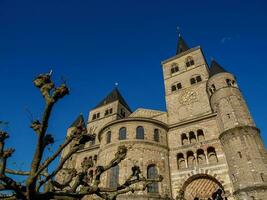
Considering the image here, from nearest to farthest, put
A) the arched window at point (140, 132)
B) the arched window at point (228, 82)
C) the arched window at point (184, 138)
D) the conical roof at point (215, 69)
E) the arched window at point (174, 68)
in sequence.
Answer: the arched window at point (140, 132), the arched window at point (184, 138), the arched window at point (228, 82), the conical roof at point (215, 69), the arched window at point (174, 68)

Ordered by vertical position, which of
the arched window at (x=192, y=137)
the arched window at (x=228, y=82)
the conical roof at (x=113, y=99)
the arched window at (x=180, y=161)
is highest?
the conical roof at (x=113, y=99)

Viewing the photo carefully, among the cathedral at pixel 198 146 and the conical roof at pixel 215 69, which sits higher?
the conical roof at pixel 215 69

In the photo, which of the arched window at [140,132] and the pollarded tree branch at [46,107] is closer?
the pollarded tree branch at [46,107]

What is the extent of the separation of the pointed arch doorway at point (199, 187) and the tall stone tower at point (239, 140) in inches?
84.1

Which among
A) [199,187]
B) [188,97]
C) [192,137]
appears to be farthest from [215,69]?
[199,187]

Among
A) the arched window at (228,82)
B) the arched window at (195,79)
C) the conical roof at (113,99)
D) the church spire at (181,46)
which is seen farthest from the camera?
the conical roof at (113,99)

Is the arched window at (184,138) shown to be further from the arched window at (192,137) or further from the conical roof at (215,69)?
the conical roof at (215,69)

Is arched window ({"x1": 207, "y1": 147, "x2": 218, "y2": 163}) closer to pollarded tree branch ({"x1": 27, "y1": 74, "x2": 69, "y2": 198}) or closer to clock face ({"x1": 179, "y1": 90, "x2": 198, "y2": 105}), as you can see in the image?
clock face ({"x1": 179, "y1": 90, "x2": 198, "y2": 105})

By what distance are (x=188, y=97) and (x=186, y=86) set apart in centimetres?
230

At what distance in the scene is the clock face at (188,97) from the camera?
28498 millimetres

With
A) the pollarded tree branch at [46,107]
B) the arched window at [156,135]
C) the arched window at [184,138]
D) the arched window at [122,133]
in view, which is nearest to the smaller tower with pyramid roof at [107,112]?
the arched window at [122,133]

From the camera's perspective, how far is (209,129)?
2338 cm

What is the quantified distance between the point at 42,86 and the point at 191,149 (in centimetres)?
1927

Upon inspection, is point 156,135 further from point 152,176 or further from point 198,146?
point 152,176
